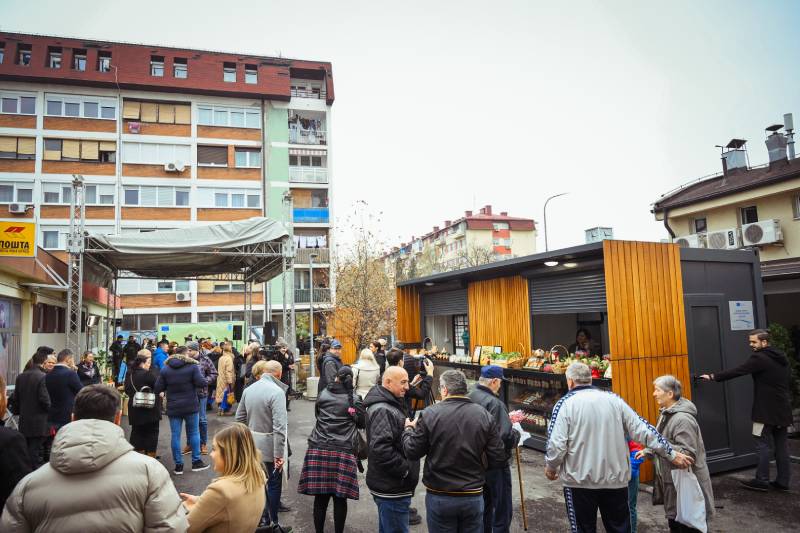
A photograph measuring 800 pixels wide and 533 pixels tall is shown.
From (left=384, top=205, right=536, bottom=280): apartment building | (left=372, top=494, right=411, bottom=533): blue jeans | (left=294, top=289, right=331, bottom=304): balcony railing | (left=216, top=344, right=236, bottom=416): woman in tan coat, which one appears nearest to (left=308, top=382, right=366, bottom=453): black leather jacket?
(left=372, top=494, right=411, bottom=533): blue jeans

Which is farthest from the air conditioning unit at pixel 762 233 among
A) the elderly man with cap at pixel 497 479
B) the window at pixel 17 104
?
the window at pixel 17 104

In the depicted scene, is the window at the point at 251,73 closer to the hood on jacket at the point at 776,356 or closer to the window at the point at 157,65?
the window at the point at 157,65

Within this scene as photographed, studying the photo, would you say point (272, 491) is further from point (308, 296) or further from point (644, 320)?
point (308, 296)

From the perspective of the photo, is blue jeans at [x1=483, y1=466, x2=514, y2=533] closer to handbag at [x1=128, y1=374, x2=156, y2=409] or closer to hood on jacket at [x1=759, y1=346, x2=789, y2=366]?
hood on jacket at [x1=759, y1=346, x2=789, y2=366]

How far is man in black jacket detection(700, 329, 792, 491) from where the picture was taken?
20.9 ft

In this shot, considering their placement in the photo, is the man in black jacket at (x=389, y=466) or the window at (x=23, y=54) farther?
the window at (x=23, y=54)

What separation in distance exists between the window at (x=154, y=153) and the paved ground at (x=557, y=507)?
26.9 meters

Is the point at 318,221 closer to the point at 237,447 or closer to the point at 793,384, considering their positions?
the point at 793,384

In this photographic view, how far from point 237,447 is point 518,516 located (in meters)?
4.02

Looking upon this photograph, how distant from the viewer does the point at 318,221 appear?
33156 millimetres

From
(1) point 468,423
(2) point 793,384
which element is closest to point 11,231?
(1) point 468,423

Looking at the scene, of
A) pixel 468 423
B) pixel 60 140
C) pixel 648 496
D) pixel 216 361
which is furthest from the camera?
pixel 60 140

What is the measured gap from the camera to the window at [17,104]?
28.3m

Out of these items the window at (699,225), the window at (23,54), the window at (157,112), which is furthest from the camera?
the window at (157,112)
